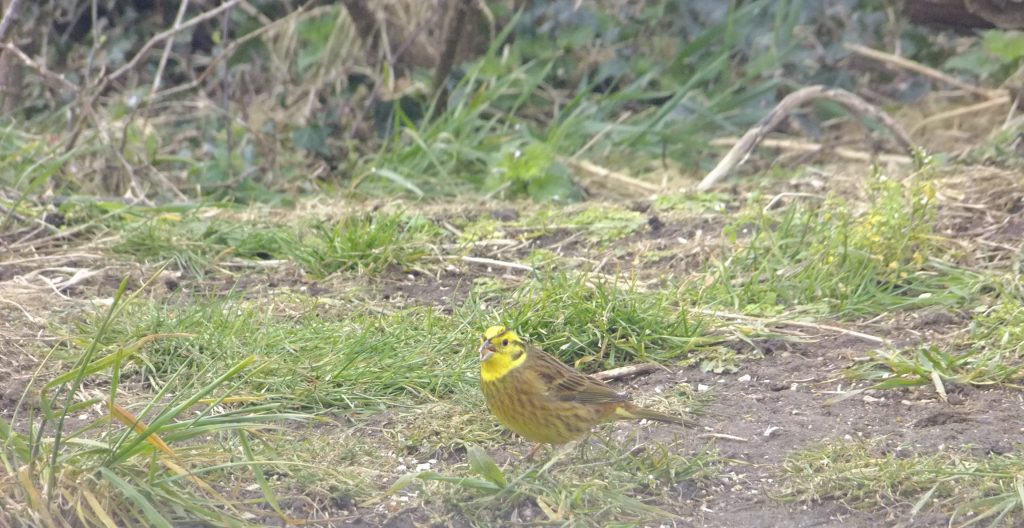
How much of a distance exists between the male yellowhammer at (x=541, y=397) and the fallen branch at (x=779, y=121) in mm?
2654

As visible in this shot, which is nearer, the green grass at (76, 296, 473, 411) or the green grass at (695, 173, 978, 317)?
the green grass at (76, 296, 473, 411)

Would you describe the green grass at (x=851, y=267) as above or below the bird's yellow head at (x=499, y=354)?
below

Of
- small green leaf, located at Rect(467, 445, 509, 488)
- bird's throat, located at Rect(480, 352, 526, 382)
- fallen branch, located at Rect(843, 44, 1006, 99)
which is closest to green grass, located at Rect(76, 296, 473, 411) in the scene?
bird's throat, located at Rect(480, 352, 526, 382)

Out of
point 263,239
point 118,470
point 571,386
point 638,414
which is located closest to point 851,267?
point 638,414

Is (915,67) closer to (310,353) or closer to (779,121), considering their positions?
(779,121)

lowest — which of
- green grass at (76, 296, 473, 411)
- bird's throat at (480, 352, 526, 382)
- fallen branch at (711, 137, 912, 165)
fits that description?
fallen branch at (711, 137, 912, 165)

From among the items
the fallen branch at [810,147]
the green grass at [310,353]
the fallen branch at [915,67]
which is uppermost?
the fallen branch at [915,67]

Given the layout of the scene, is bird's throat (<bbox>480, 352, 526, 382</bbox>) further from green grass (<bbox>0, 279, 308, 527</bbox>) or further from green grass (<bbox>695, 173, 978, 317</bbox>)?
green grass (<bbox>695, 173, 978, 317</bbox>)

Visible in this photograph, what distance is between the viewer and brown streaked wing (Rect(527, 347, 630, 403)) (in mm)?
3820

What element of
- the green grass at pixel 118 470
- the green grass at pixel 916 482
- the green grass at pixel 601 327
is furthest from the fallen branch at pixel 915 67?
the green grass at pixel 118 470

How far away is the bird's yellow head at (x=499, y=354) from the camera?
3.82m

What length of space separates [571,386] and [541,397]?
0.15 metres

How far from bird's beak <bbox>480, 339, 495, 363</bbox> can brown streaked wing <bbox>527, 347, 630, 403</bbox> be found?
12 cm

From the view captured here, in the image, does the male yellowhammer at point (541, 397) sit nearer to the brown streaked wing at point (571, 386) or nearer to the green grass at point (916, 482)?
the brown streaked wing at point (571, 386)
